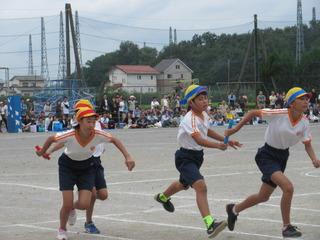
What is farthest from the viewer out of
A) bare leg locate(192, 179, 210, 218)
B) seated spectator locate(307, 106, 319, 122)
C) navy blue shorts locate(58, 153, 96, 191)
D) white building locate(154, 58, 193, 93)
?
white building locate(154, 58, 193, 93)

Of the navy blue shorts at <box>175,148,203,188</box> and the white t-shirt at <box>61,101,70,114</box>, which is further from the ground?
the white t-shirt at <box>61,101,70,114</box>

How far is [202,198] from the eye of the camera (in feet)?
27.7

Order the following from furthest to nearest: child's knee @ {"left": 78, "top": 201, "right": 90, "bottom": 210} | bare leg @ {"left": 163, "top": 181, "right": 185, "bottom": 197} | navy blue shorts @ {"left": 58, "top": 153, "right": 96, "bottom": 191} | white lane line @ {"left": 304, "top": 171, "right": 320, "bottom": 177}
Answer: white lane line @ {"left": 304, "top": 171, "right": 320, "bottom": 177} → bare leg @ {"left": 163, "top": 181, "right": 185, "bottom": 197} → navy blue shorts @ {"left": 58, "top": 153, "right": 96, "bottom": 191} → child's knee @ {"left": 78, "top": 201, "right": 90, "bottom": 210}

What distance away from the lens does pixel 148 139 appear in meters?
28.2

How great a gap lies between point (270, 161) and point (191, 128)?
3.40ft

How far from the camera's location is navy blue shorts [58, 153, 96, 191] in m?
8.76

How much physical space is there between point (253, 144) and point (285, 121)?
52.0 ft

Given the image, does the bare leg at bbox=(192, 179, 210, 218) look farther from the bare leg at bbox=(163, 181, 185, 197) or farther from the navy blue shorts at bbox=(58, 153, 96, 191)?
the navy blue shorts at bbox=(58, 153, 96, 191)

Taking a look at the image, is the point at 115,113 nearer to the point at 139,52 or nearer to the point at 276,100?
the point at 276,100

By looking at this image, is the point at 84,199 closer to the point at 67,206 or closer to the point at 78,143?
the point at 67,206

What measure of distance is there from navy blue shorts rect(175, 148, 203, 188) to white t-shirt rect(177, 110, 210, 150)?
76 millimetres

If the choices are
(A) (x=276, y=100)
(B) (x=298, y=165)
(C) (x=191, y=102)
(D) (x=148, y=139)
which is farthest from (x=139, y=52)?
(C) (x=191, y=102)

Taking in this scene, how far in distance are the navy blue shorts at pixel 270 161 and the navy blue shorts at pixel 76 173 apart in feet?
6.88

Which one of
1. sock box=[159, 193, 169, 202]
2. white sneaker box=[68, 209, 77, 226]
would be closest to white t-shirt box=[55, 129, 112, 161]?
white sneaker box=[68, 209, 77, 226]
